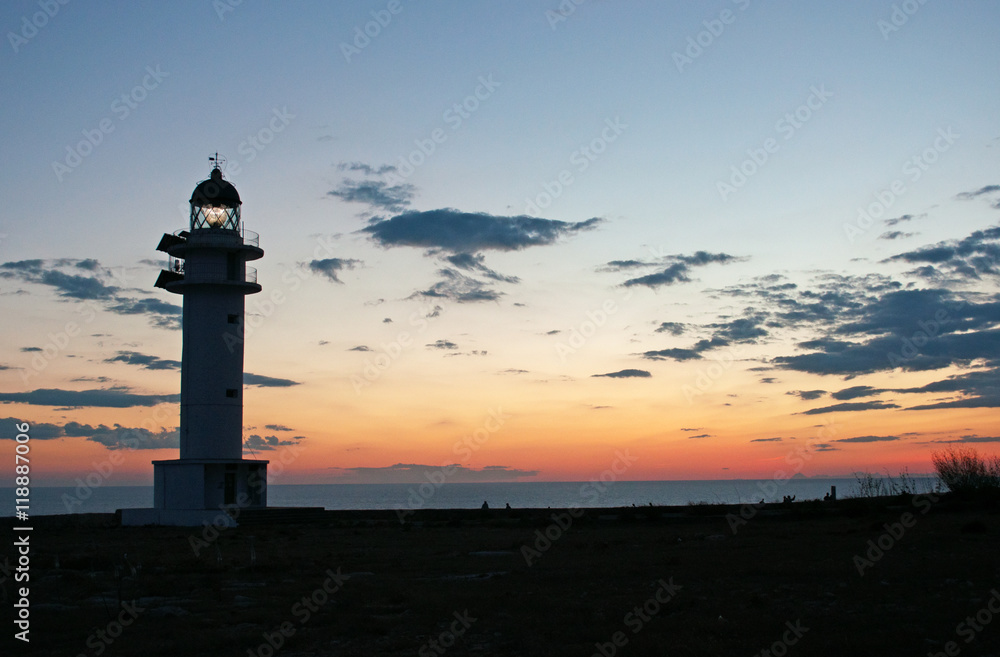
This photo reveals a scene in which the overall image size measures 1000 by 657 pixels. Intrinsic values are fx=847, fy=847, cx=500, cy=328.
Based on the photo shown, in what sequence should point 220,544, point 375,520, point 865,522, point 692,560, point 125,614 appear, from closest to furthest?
point 125,614, point 692,560, point 865,522, point 220,544, point 375,520

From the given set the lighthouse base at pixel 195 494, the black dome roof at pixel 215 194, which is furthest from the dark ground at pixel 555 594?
the black dome roof at pixel 215 194

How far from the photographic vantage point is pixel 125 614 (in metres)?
13.1

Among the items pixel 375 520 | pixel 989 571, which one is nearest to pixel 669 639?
pixel 989 571

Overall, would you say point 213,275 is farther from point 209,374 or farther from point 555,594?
point 555,594

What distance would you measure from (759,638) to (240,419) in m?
30.6

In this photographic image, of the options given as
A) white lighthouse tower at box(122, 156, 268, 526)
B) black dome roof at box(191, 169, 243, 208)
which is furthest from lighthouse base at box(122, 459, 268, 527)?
black dome roof at box(191, 169, 243, 208)

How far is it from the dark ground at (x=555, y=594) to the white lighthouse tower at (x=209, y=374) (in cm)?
1111

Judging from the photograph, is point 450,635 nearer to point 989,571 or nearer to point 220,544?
point 989,571

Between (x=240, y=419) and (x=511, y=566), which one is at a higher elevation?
(x=240, y=419)

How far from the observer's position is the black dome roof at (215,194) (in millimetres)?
38594

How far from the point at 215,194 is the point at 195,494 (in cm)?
1343

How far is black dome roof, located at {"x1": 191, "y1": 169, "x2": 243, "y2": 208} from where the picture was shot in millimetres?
38594

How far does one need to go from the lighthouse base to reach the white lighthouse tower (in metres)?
0.04

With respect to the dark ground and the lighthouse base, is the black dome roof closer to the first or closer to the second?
the lighthouse base
